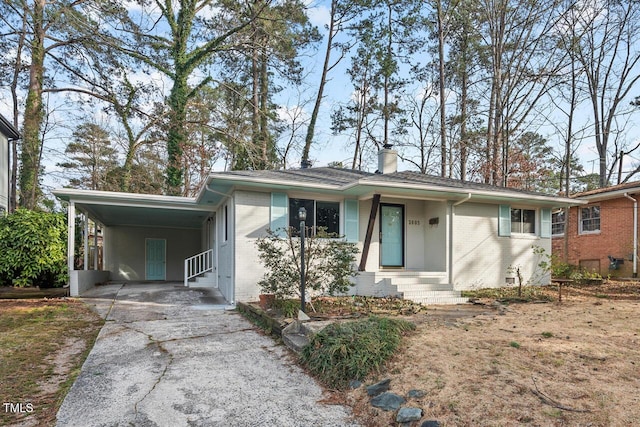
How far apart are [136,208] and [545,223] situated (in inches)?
455

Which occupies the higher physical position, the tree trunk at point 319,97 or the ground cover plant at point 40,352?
the tree trunk at point 319,97

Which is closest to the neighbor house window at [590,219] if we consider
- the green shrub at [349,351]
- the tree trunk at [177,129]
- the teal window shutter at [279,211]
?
the teal window shutter at [279,211]

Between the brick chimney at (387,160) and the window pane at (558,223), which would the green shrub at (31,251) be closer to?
the brick chimney at (387,160)

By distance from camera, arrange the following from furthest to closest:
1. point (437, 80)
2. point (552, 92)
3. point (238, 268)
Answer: point (437, 80) < point (552, 92) < point (238, 268)

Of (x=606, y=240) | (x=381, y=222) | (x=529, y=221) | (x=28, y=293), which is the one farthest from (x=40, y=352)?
(x=606, y=240)

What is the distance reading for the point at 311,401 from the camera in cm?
345

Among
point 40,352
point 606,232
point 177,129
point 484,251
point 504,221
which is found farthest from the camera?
point 177,129

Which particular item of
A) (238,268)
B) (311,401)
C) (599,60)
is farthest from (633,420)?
(599,60)

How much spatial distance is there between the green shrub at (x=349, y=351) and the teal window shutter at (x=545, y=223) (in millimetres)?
8322

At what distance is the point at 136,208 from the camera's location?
35.9 feet

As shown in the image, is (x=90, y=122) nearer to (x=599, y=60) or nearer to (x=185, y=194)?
(x=185, y=194)

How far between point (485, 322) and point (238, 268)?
476cm

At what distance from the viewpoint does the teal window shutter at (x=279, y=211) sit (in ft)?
27.6

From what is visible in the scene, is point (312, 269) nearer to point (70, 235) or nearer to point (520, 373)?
point (520, 373)
